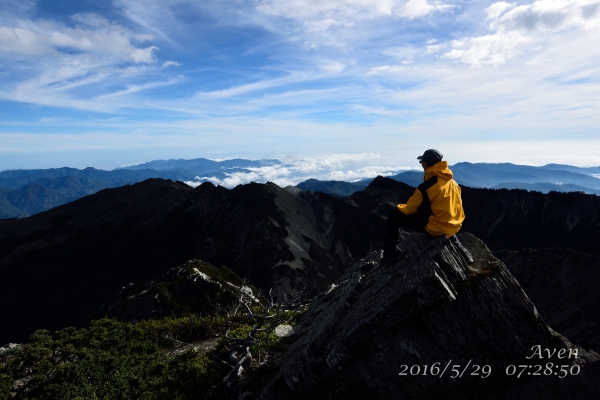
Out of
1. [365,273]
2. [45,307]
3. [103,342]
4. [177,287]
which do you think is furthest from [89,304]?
[365,273]

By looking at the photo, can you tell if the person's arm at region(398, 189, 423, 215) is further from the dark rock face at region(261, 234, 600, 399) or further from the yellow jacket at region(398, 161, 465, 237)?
the dark rock face at region(261, 234, 600, 399)

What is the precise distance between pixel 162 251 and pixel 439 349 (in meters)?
182

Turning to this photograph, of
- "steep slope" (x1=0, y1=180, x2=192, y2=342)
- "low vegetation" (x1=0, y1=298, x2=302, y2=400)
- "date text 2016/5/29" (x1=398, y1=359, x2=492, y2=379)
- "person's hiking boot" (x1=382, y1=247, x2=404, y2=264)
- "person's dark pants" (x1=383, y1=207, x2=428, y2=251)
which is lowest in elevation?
"steep slope" (x1=0, y1=180, x2=192, y2=342)

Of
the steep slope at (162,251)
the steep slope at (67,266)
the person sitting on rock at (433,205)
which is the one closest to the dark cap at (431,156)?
the person sitting on rock at (433,205)

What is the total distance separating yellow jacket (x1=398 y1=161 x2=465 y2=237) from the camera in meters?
11.6

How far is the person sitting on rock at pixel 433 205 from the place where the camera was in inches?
459

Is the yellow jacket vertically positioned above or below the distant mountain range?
above

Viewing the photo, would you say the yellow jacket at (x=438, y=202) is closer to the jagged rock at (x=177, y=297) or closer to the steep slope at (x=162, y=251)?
the jagged rock at (x=177, y=297)

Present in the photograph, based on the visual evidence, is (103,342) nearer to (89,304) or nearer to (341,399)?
(341,399)

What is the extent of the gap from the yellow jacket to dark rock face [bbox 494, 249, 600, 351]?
10118 centimetres

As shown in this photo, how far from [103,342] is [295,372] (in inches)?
454

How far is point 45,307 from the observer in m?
148

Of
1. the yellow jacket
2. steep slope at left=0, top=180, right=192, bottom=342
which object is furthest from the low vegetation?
steep slope at left=0, top=180, right=192, bottom=342

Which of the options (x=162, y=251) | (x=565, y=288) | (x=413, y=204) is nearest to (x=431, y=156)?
(x=413, y=204)
